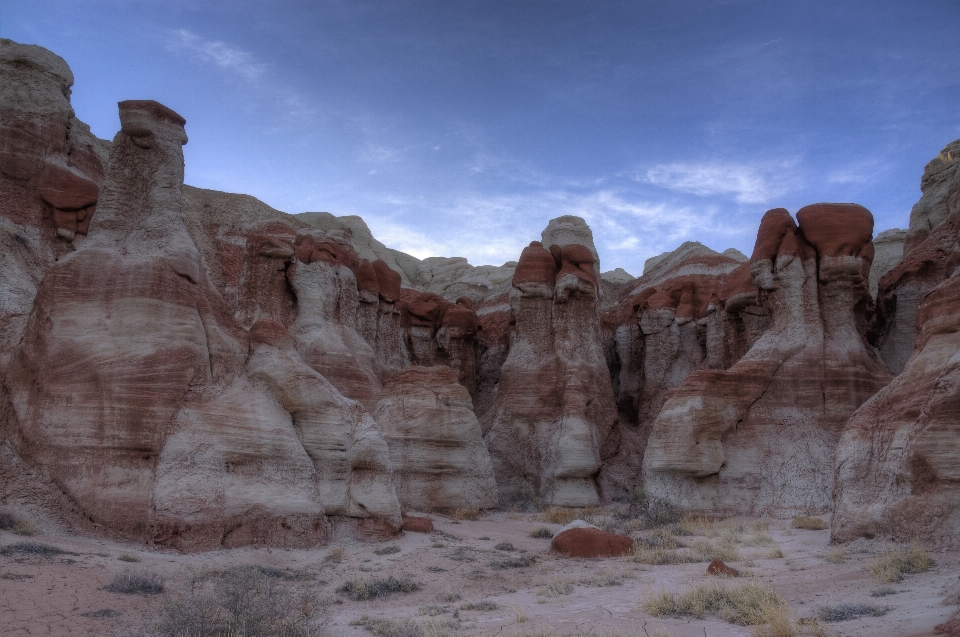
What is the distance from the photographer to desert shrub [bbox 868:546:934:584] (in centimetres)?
885

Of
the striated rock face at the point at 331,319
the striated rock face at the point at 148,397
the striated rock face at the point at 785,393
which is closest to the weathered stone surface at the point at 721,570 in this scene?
the striated rock face at the point at 148,397

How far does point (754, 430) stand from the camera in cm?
2092

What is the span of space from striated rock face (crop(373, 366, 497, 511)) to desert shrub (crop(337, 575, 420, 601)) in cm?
1026

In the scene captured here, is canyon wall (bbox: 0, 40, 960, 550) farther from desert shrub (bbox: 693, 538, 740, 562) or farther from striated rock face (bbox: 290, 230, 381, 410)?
desert shrub (bbox: 693, 538, 740, 562)

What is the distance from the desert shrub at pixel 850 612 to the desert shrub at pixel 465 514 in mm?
14104

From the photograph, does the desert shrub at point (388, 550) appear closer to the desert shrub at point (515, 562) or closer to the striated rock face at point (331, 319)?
the desert shrub at point (515, 562)

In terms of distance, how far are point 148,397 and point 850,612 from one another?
38.6 ft

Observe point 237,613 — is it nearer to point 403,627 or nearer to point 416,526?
point 403,627

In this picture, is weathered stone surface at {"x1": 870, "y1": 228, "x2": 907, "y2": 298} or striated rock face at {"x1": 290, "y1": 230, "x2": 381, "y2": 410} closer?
striated rock face at {"x1": 290, "y1": 230, "x2": 381, "y2": 410}

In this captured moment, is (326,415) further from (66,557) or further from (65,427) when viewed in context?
(66,557)

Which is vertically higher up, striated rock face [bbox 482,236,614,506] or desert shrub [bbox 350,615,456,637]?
striated rock face [bbox 482,236,614,506]

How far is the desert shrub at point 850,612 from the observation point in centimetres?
734

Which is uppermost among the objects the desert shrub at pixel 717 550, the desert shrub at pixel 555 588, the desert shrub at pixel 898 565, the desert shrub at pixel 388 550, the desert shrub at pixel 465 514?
the desert shrub at pixel 898 565

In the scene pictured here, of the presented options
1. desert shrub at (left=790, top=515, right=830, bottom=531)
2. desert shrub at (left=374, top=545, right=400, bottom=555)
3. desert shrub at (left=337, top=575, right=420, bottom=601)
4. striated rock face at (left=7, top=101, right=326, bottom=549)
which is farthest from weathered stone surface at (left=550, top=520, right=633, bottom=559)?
striated rock face at (left=7, top=101, right=326, bottom=549)
